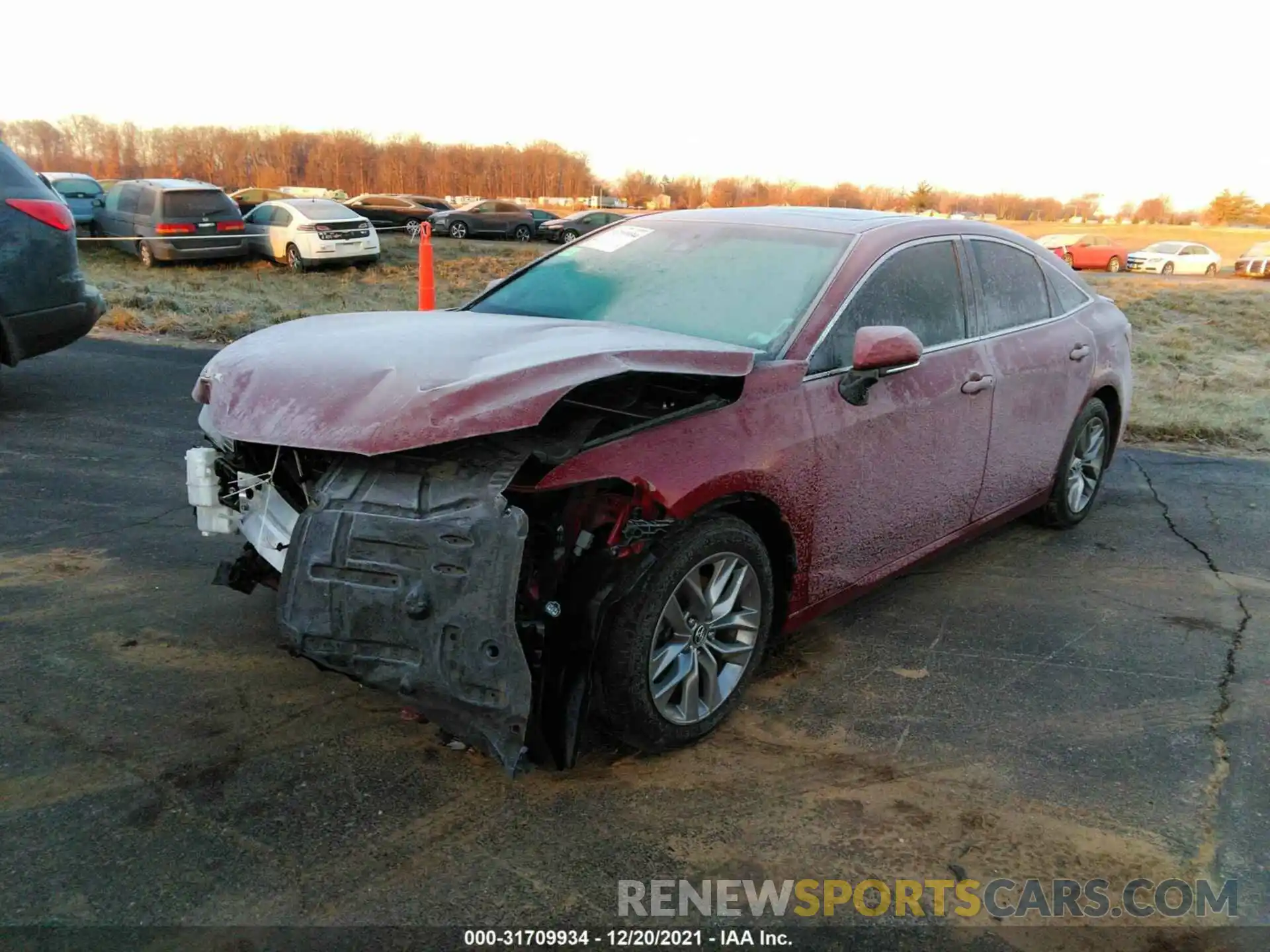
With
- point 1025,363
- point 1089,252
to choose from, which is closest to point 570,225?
point 1089,252

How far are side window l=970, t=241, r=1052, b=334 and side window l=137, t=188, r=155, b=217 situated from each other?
17.1m

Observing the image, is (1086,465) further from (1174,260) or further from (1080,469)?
(1174,260)

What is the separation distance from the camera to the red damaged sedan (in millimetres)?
2678

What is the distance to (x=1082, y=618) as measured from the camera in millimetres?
4375

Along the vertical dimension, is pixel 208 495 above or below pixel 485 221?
below

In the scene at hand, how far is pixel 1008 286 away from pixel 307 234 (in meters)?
16.7

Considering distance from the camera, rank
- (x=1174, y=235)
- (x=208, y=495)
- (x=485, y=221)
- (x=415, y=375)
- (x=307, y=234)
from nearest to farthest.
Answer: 1. (x=415, y=375)
2. (x=208, y=495)
3. (x=307, y=234)
4. (x=485, y=221)
5. (x=1174, y=235)

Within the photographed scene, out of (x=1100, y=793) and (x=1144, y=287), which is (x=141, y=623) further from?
(x=1144, y=287)

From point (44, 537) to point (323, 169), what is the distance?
84.2 m

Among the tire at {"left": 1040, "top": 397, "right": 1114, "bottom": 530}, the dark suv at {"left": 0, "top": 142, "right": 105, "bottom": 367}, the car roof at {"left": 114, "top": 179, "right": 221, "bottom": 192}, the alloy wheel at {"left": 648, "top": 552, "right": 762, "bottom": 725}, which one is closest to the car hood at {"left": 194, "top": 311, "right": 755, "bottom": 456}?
the alloy wheel at {"left": 648, "top": 552, "right": 762, "bottom": 725}

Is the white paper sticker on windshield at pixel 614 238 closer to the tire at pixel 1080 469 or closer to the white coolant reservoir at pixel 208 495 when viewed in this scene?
the white coolant reservoir at pixel 208 495

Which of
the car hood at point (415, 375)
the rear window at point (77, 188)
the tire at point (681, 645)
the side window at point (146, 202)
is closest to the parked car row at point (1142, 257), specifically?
the side window at point (146, 202)

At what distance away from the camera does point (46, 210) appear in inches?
265

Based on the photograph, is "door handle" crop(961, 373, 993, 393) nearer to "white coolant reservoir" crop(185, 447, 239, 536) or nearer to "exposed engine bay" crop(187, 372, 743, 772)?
"exposed engine bay" crop(187, 372, 743, 772)
